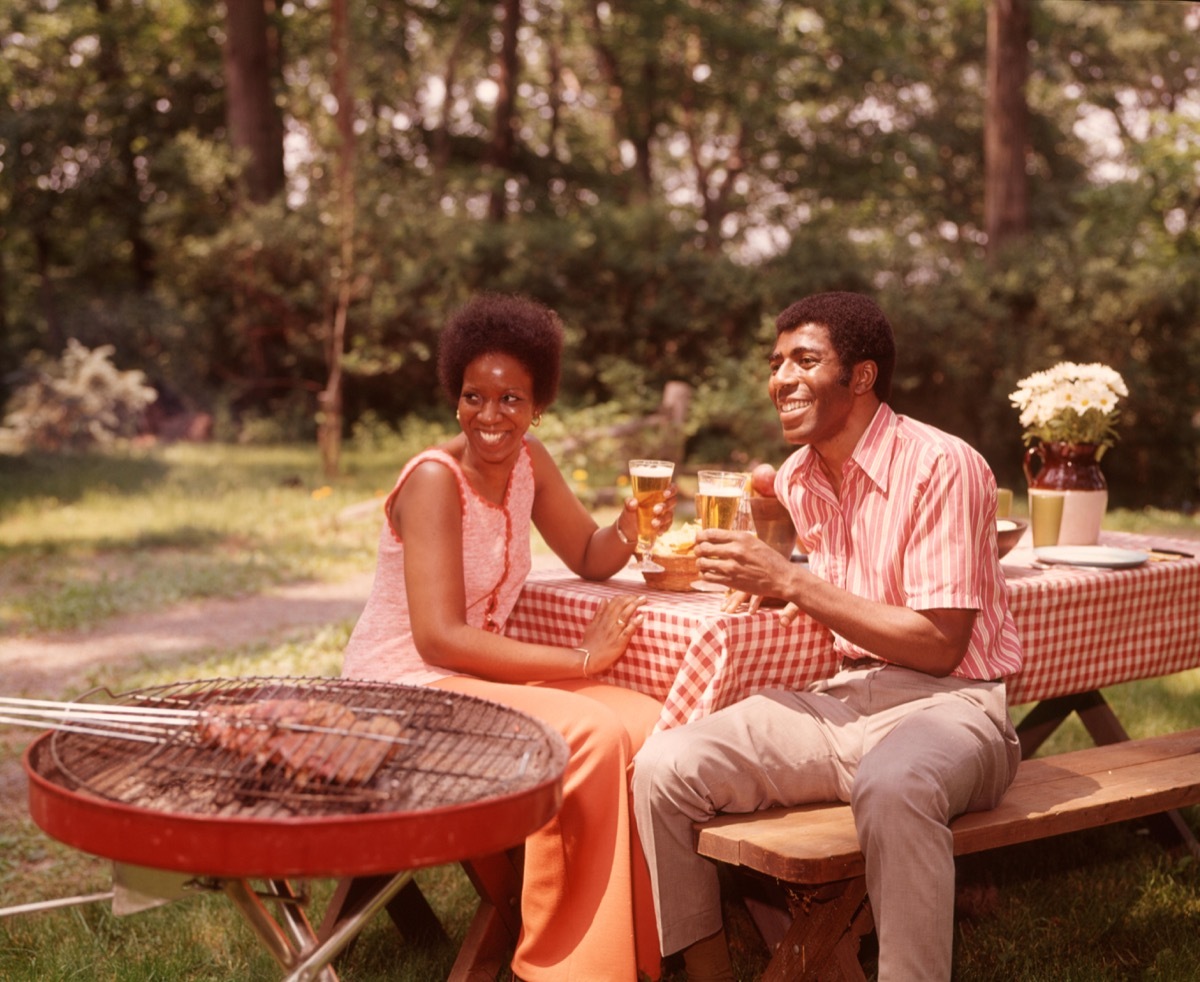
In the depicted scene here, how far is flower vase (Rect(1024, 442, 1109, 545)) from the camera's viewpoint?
4.49 metres

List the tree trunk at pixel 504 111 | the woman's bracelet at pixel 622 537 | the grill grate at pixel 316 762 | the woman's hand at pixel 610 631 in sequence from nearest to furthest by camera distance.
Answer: the grill grate at pixel 316 762 < the woman's hand at pixel 610 631 < the woman's bracelet at pixel 622 537 < the tree trunk at pixel 504 111

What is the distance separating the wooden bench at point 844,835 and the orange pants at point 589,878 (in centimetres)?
22

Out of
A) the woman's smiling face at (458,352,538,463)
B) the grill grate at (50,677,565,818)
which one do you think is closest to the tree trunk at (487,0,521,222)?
the woman's smiling face at (458,352,538,463)

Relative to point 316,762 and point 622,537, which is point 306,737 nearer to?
point 316,762

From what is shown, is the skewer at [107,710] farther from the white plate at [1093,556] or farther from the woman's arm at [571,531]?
the white plate at [1093,556]

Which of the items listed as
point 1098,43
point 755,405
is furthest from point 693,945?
point 1098,43

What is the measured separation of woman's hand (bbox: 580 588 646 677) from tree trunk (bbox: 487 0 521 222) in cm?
1959

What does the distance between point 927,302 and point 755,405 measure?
11.5ft

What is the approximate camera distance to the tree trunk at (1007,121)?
682 inches

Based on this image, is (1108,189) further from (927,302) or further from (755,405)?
(755,405)

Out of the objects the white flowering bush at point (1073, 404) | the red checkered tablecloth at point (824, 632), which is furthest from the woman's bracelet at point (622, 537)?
the white flowering bush at point (1073, 404)

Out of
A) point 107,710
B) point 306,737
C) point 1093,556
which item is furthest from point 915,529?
point 107,710

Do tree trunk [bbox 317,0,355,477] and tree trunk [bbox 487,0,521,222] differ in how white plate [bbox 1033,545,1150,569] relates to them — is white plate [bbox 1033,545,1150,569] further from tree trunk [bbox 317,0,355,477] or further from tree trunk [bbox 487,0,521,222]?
tree trunk [bbox 487,0,521,222]

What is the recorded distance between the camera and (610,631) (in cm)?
345
